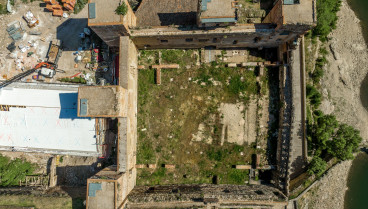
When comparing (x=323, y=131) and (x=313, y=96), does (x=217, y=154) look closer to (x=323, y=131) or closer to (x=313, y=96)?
(x=323, y=131)

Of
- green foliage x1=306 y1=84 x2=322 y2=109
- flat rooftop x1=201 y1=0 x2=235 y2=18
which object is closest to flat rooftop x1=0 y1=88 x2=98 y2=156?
flat rooftop x1=201 y1=0 x2=235 y2=18

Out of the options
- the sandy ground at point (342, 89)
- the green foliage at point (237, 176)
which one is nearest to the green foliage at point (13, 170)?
the green foliage at point (237, 176)

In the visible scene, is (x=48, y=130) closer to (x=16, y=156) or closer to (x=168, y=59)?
(x=16, y=156)

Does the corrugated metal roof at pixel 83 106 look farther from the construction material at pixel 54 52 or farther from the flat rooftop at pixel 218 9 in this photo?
the flat rooftop at pixel 218 9

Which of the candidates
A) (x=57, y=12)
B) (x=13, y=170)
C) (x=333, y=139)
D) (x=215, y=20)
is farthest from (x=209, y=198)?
(x=57, y=12)

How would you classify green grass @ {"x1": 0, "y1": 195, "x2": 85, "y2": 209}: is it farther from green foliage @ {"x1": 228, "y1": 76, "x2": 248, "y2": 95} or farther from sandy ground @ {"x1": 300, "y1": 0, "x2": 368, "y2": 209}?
sandy ground @ {"x1": 300, "y1": 0, "x2": 368, "y2": 209}
